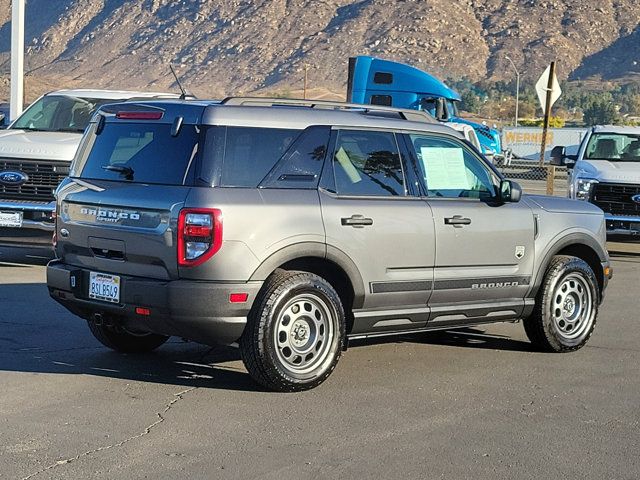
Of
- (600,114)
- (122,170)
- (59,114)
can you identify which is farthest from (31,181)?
(600,114)

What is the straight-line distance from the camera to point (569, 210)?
948 cm

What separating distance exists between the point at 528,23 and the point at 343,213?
356ft

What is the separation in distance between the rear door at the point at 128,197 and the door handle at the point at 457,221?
6.65ft

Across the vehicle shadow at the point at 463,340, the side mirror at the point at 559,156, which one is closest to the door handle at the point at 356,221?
the vehicle shadow at the point at 463,340

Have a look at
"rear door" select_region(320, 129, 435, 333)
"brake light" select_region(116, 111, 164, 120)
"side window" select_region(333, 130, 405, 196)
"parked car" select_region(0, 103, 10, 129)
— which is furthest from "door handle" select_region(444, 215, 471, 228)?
"parked car" select_region(0, 103, 10, 129)

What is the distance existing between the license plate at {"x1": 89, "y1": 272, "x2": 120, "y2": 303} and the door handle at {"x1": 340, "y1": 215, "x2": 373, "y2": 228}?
155cm

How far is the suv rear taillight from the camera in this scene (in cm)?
726

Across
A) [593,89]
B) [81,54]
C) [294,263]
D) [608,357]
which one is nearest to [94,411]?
[294,263]

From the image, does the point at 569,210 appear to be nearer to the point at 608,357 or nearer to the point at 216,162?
the point at 608,357

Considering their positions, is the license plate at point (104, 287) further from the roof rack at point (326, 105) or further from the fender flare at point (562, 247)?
the fender flare at point (562, 247)

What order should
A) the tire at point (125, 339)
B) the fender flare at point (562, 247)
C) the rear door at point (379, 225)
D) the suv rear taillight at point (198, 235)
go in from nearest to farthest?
the suv rear taillight at point (198, 235) → the rear door at point (379, 225) → the tire at point (125, 339) → the fender flare at point (562, 247)

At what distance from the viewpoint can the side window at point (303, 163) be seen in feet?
25.4

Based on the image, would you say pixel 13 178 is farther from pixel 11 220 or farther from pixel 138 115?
pixel 138 115

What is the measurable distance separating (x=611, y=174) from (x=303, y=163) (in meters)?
9.85
